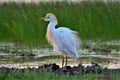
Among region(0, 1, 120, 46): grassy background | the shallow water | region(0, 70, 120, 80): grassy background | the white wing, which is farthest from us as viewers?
region(0, 1, 120, 46): grassy background

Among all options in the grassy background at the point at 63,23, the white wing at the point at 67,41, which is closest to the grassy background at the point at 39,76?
the white wing at the point at 67,41

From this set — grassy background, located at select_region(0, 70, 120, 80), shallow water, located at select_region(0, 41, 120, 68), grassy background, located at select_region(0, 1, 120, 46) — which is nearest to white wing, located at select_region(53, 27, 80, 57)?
shallow water, located at select_region(0, 41, 120, 68)

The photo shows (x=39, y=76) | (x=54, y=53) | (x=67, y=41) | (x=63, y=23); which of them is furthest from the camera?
(x=63, y=23)

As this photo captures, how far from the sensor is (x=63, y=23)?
59.9ft

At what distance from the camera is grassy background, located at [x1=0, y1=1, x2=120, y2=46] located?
18.1 m

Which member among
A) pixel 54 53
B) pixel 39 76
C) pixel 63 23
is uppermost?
pixel 63 23

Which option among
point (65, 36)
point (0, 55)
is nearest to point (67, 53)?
point (65, 36)

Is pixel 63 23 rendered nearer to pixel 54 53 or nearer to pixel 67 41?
pixel 54 53

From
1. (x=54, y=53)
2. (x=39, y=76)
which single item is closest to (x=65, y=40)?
(x=54, y=53)

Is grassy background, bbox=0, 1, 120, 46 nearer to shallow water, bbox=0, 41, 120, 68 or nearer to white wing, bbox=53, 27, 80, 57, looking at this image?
shallow water, bbox=0, 41, 120, 68

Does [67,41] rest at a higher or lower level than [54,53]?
higher

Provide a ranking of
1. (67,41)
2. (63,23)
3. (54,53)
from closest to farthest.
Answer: (67,41)
(54,53)
(63,23)

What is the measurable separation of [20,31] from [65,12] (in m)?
2.59

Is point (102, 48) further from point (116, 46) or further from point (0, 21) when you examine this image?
point (0, 21)
